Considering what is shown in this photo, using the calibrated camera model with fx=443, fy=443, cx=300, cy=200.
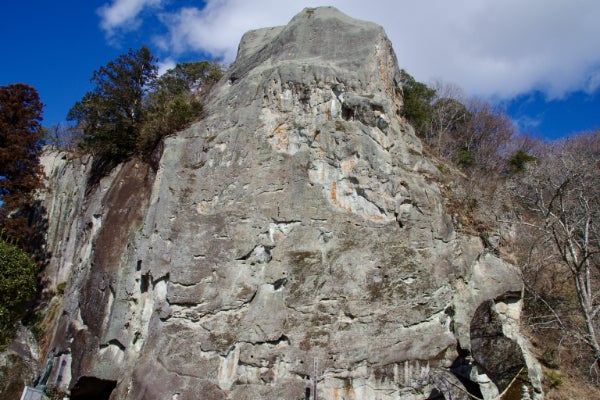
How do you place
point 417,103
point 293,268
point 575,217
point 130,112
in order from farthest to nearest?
1. point 417,103
2. point 130,112
3. point 575,217
4. point 293,268

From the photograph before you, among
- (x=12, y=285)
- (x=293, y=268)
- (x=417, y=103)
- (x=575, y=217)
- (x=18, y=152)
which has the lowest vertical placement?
(x=12, y=285)

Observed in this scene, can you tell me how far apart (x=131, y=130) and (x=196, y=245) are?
758cm

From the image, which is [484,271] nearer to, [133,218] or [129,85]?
[133,218]

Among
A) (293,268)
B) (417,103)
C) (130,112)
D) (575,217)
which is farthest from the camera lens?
(417,103)

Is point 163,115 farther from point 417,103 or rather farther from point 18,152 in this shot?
point 417,103

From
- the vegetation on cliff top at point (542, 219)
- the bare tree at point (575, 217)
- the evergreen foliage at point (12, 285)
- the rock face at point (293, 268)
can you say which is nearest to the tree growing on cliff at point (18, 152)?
the evergreen foliage at point (12, 285)

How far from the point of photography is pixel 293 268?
38.0 ft

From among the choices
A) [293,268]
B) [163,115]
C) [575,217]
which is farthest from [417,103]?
[293,268]

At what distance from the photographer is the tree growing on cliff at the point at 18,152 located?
18.7 metres

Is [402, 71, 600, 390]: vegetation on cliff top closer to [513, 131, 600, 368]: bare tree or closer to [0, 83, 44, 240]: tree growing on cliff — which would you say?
[513, 131, 600, 368]: bare tree

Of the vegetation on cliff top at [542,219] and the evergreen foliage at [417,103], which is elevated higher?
the evergreen foliage at [417,103]

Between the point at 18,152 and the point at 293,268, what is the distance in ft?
49.0

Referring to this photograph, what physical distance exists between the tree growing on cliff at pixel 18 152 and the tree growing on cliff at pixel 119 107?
356cm

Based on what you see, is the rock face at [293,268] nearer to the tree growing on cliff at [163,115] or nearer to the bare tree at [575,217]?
the tree growing on cliff at [163,115]
